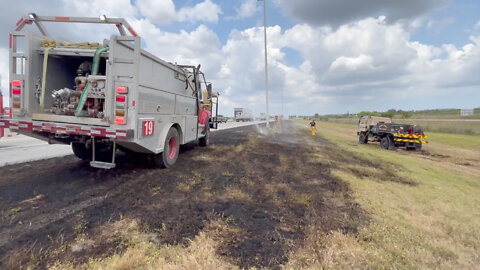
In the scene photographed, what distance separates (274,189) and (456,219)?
3102 millimetres

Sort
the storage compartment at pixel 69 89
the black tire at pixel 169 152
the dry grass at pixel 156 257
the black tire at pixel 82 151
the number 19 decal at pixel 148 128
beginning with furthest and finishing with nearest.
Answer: the black tire at pixel 82 151 → the black tire at pixel 169 152 → the number 19 decal at pixel 148 128 → the storage compartment at pixel 69 89 → the dry grass at pixel 156 257

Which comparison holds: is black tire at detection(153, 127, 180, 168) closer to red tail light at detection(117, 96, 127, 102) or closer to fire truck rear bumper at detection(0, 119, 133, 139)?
fire truck rear bumper at detection(0, 119, 133, 139)

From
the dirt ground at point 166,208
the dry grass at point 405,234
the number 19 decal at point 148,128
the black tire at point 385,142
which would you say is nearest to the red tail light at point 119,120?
the number 19 decal at point 148,128

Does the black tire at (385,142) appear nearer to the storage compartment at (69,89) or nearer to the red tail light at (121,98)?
the red tail light at (121,98)

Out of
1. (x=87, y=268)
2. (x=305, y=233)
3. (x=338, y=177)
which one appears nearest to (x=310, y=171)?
(x=338, y=177)

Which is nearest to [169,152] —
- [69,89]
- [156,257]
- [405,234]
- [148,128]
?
[148,128]

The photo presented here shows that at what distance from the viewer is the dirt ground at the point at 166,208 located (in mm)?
2822

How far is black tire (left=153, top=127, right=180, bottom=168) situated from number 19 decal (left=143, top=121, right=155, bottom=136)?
86 centimetres

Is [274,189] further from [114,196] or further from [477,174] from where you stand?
[477,174]

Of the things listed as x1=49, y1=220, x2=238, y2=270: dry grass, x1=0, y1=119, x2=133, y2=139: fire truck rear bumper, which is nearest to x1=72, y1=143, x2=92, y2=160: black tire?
x1=0, y1=119, x2=133, y2=139: fire truck rear bumper

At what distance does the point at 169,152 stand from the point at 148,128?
1.65m

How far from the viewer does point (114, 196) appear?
14.5 ft

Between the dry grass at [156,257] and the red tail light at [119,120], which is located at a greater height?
the red tail light at [119,120]

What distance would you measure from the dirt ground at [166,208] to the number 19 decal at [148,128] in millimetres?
998
